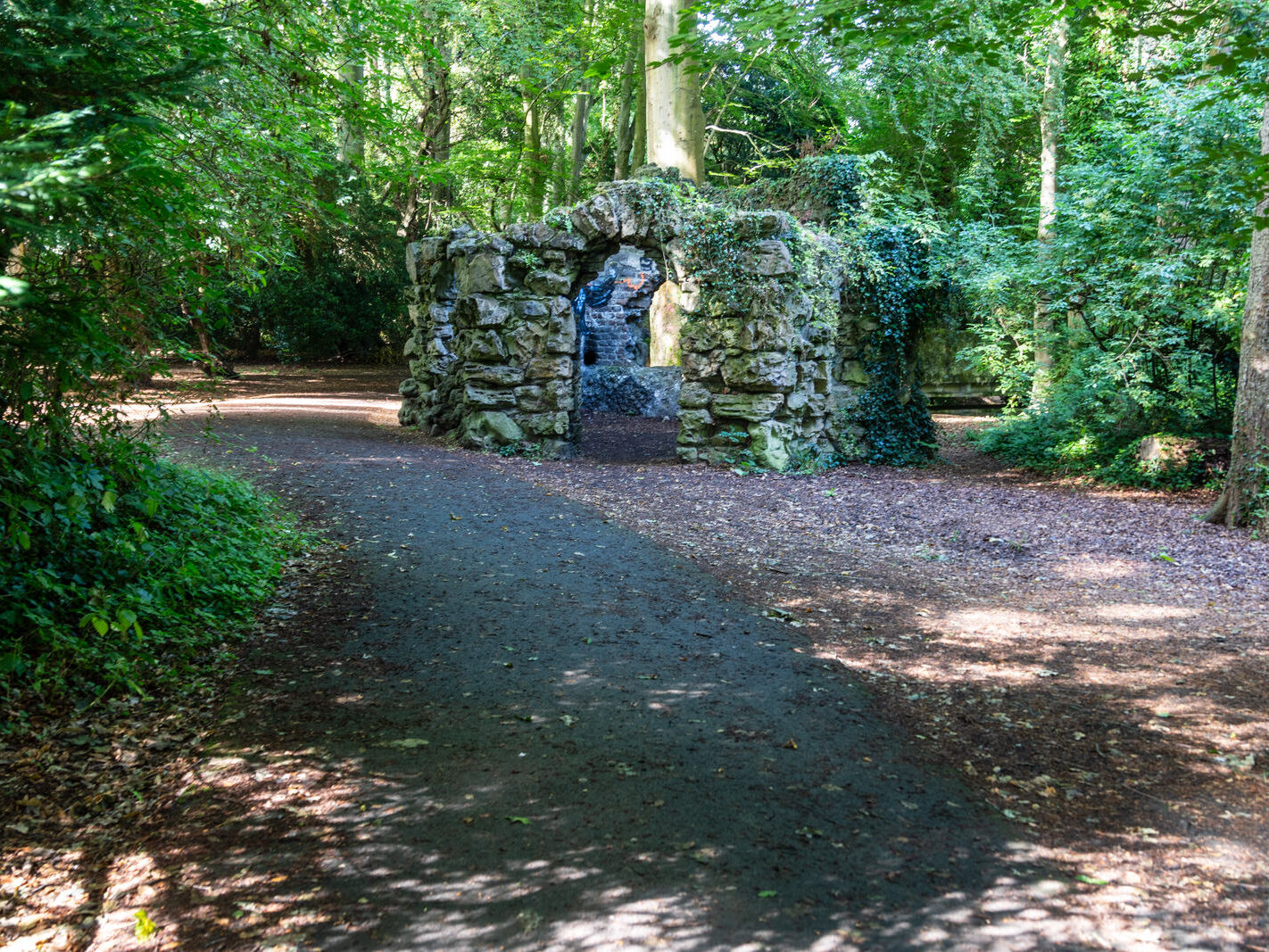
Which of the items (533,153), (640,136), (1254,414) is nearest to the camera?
(1254,414)

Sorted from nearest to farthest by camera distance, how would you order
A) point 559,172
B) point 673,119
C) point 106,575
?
point 106,575, point 673,119, point 559,172

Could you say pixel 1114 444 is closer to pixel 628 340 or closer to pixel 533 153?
pixel 628 340

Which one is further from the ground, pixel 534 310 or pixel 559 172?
pixel 559 172

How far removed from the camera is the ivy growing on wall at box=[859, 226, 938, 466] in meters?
13.2

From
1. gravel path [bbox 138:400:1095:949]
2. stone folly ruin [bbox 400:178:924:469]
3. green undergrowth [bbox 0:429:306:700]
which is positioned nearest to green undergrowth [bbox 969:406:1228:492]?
stone folly ruin [bbox 400:178:924:469]

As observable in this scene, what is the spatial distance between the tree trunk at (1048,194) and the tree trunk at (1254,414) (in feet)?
11.4

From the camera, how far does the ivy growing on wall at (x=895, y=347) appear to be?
43.3 ft

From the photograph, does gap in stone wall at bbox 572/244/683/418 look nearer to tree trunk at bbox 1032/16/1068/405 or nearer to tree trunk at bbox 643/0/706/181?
tree trunk at bbox 643/0/706/181

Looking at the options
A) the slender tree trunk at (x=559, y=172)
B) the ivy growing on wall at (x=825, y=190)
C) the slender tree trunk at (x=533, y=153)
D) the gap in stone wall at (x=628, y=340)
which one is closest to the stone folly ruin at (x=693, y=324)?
the ivy growing on wall at (x=825, y=190)

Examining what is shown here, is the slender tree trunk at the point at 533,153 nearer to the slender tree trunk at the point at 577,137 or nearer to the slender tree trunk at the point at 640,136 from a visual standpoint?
the slender tree trunk at the point at 577,137

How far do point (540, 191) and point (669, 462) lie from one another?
1168 cm

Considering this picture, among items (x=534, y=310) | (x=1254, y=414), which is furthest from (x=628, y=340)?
(x=1254, y=414)

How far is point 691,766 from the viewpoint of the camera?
12.5 ft

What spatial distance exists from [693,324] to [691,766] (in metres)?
8.91
